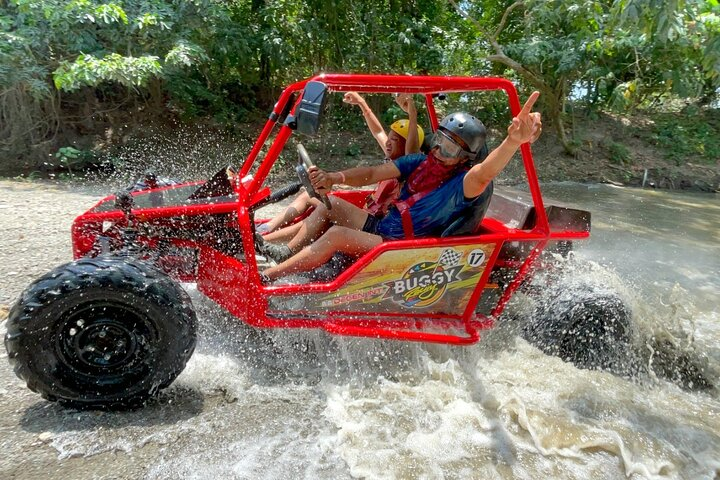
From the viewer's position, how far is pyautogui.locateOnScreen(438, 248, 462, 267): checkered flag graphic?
2.97 metres

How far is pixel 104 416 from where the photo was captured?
2537 millimetres

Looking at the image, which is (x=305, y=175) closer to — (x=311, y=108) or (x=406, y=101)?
(x=311, y=108)

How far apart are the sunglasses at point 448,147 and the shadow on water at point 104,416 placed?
1881 mm

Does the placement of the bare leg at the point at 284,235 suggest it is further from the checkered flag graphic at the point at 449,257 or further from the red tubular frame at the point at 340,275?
the checkered flag graphic at the point at 449,257

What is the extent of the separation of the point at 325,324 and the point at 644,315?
86.0 inches

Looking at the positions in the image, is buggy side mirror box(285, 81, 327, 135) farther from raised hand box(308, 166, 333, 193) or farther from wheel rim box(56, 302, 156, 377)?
wheel rim box(56, 302, 156, 377)

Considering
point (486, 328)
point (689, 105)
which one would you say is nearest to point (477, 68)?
point (689, 105)

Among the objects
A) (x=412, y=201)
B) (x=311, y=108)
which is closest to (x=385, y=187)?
(x=412, y=201)

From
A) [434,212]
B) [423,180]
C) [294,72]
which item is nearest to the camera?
[434,212]

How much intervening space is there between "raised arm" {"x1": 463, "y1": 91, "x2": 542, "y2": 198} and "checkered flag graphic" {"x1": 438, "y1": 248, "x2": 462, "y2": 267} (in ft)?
1.07

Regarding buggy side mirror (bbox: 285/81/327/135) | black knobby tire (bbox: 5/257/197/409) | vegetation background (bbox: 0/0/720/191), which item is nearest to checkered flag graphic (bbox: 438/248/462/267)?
buggy side mirror (bbox: 285/81/327/135)

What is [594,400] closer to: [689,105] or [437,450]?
[437,450]

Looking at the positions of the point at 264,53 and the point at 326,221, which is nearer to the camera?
the point at 326,221

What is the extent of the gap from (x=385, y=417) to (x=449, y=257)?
3.00 ft
